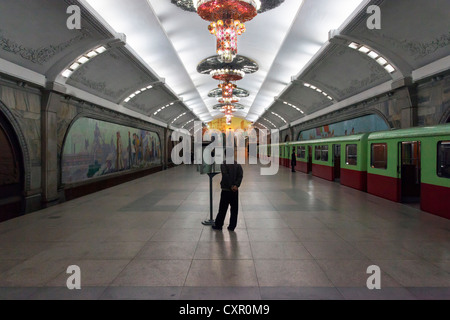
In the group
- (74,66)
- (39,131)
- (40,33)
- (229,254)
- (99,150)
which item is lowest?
(229,254)

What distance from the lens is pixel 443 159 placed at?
5.91m

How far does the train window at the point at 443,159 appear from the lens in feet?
19.0

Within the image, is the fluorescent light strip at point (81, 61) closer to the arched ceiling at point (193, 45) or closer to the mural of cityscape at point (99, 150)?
the arched ceiling at point (193, 45)

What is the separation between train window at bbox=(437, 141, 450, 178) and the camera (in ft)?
19.0

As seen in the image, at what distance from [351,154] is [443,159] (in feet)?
15.0

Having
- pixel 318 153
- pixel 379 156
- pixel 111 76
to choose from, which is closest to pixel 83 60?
pixel 111 76

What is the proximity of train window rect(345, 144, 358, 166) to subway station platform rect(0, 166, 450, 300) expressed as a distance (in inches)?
135

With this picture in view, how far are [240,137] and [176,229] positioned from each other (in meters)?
42.2

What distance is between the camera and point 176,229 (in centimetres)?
518

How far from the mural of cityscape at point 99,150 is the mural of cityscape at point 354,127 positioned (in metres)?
10.9

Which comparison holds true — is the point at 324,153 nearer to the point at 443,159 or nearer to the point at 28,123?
the point at 443,159

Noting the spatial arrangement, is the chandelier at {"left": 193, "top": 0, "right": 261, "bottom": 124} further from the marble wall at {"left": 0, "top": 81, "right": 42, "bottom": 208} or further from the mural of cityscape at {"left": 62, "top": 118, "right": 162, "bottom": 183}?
the mural of cityscape at {"left": 62, "top": 118, "right": 162, "bottom": 183}
